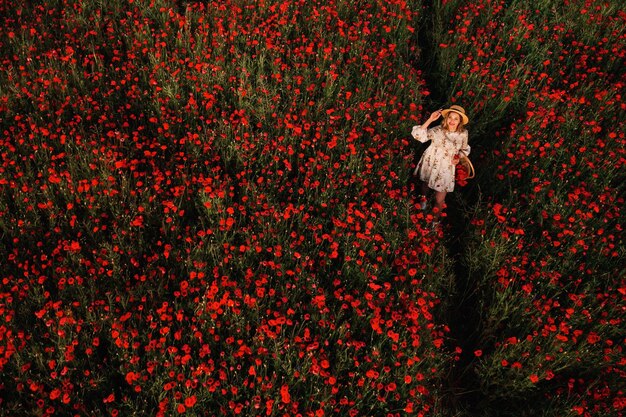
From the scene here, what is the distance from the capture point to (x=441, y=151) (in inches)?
169

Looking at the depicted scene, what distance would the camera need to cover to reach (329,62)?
213 inches

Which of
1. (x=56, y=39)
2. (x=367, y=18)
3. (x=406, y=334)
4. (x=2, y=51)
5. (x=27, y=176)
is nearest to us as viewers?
(x=406, y=334)

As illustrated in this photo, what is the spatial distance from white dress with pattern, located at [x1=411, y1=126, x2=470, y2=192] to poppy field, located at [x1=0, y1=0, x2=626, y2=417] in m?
0.33

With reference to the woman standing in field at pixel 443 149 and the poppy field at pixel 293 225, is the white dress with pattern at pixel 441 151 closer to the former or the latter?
the woman standing in field at pixel 443 149

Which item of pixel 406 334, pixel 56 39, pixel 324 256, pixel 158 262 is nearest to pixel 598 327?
pixel 406 334

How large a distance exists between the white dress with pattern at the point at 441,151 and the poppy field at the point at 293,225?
13.1 inches

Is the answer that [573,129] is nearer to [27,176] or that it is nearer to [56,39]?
[27,176]

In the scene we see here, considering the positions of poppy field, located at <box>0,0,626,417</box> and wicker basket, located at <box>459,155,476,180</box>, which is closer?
poppy field, located at <box>0,0,626,417</box>

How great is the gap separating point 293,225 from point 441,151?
5.60ft

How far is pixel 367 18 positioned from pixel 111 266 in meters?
4.93

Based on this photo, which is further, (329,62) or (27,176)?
(329,62)

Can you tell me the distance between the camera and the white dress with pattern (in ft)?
14.0

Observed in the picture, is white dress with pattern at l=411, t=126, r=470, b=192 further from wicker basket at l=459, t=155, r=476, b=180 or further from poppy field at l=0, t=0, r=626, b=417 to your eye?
Answer: poppy field at l=0, t=0, r=626, b=417

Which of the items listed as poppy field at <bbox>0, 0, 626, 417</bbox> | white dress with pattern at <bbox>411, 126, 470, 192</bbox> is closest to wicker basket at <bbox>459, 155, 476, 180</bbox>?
white dress with pattern at <bbox>411, 126, 470, 192</bbox>
